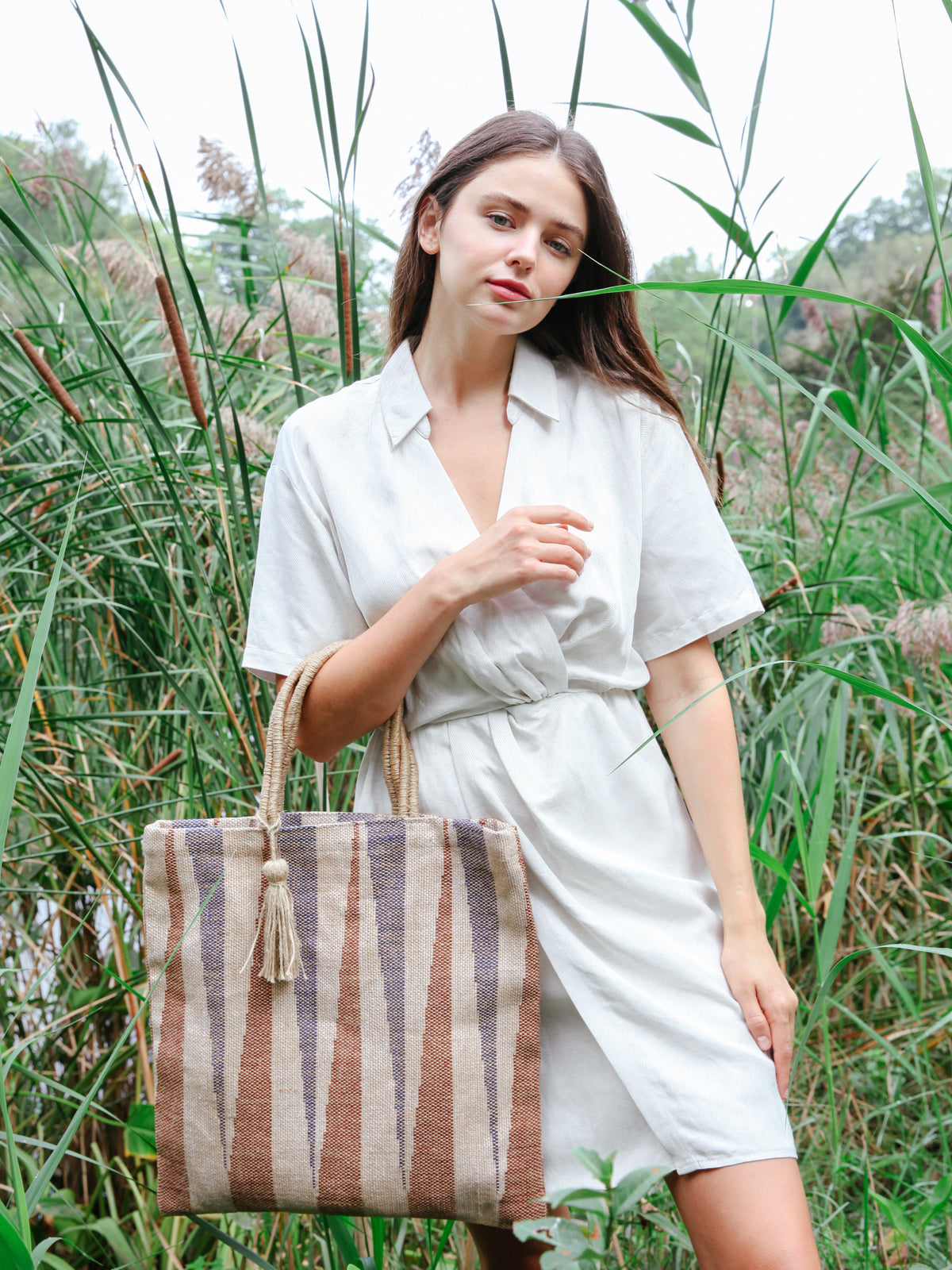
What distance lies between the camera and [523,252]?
1.01m

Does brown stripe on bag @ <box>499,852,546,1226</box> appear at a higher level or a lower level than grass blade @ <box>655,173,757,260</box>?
lower

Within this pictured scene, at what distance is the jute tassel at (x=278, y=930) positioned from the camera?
36.4 inches

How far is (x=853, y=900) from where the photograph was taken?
1.73 metres

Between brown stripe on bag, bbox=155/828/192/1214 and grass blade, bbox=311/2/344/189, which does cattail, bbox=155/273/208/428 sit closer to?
grass blade, bbox=311/2/344/189

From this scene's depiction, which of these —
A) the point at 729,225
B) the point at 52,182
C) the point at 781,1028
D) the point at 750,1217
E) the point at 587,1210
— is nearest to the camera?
the point at 587,1210

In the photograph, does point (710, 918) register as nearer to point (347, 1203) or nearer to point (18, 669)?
point (347, 1203)

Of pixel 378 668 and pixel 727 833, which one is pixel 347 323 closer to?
pixel 378 668

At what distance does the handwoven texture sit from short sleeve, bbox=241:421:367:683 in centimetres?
20

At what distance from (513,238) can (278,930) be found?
70 cm

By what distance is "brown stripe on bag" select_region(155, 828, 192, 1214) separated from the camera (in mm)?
940

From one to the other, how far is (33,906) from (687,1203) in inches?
44.9

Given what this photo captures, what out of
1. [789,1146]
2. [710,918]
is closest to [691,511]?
[710,918]

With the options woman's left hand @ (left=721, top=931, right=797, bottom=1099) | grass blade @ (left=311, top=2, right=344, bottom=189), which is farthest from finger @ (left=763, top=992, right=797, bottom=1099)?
grass blade @ (left=311, top=2, right=344, bottom=189)

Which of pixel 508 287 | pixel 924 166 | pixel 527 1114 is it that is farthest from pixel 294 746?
pixel 924 166
